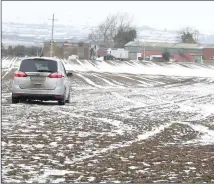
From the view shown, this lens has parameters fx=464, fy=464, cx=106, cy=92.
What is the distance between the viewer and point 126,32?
133 m

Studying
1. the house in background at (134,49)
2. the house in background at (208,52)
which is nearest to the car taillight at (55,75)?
the house in background at (134,49)

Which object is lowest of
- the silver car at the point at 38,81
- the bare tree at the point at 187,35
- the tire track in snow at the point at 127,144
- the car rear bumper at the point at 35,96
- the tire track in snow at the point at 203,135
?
the tire track in snow at the point at 203,135

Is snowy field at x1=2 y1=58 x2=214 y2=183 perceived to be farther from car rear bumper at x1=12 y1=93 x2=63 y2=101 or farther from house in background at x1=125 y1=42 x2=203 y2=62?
house in background at x1=125 y1=42 x2=203 y2=62

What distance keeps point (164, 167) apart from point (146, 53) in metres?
117

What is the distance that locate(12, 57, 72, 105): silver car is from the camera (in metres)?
14.2

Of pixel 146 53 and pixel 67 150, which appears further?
pixel 146 53

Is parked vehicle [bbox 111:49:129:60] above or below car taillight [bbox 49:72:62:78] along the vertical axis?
below

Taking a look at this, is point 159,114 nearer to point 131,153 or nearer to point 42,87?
point 42,87

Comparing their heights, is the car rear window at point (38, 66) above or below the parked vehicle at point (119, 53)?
above

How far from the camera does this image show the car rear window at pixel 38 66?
14266 millimetres

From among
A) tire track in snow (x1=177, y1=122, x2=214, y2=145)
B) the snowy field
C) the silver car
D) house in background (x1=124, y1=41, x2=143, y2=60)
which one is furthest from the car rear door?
house in background (x1=124, y1=41, x2=143, y2=60)

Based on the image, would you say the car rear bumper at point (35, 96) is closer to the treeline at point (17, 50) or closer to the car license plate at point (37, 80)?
the car license plate at point (37, 80)

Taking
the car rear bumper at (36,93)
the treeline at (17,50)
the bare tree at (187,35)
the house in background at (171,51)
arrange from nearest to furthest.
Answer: the car rear bumper at (36,93) → the treeline at (17,50) → the house in background at (171,51) → the bare tree at (187,35)

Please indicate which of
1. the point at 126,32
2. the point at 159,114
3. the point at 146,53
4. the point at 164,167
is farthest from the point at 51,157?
the point at 126,32
